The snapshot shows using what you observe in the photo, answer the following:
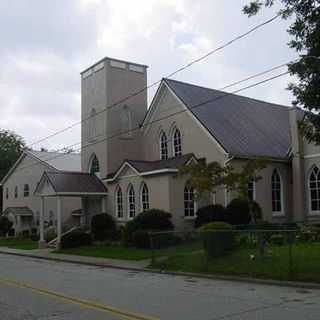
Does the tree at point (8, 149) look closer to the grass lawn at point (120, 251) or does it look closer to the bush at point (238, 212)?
the grass lawn at point (120, 251)

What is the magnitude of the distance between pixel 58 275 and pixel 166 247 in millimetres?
4315

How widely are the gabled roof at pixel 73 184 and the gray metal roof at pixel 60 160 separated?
15.7 metres

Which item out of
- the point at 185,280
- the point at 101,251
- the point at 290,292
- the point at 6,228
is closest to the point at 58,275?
the point at 185,280

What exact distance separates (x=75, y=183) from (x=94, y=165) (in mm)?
4274

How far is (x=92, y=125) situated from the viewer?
4166 centimetres

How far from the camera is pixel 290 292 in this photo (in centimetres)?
1345

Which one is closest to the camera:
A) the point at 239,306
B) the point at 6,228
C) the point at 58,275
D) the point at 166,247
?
the point at 239,306

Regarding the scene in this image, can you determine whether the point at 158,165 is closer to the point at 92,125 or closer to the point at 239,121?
the point at 239,121

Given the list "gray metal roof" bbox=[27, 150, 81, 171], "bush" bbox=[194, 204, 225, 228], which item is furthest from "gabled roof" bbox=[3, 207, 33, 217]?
"bush" bbox=[194, 204, 225, 228]

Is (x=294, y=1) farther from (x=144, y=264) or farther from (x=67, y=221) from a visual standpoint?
(x=67, y=221)

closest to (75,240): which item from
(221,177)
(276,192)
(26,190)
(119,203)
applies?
(119,203)

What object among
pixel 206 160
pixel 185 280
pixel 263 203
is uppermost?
pixel 206 160

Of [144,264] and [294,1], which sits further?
[144,264]

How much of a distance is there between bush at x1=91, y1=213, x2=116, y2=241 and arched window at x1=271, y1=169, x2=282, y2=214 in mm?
10295
